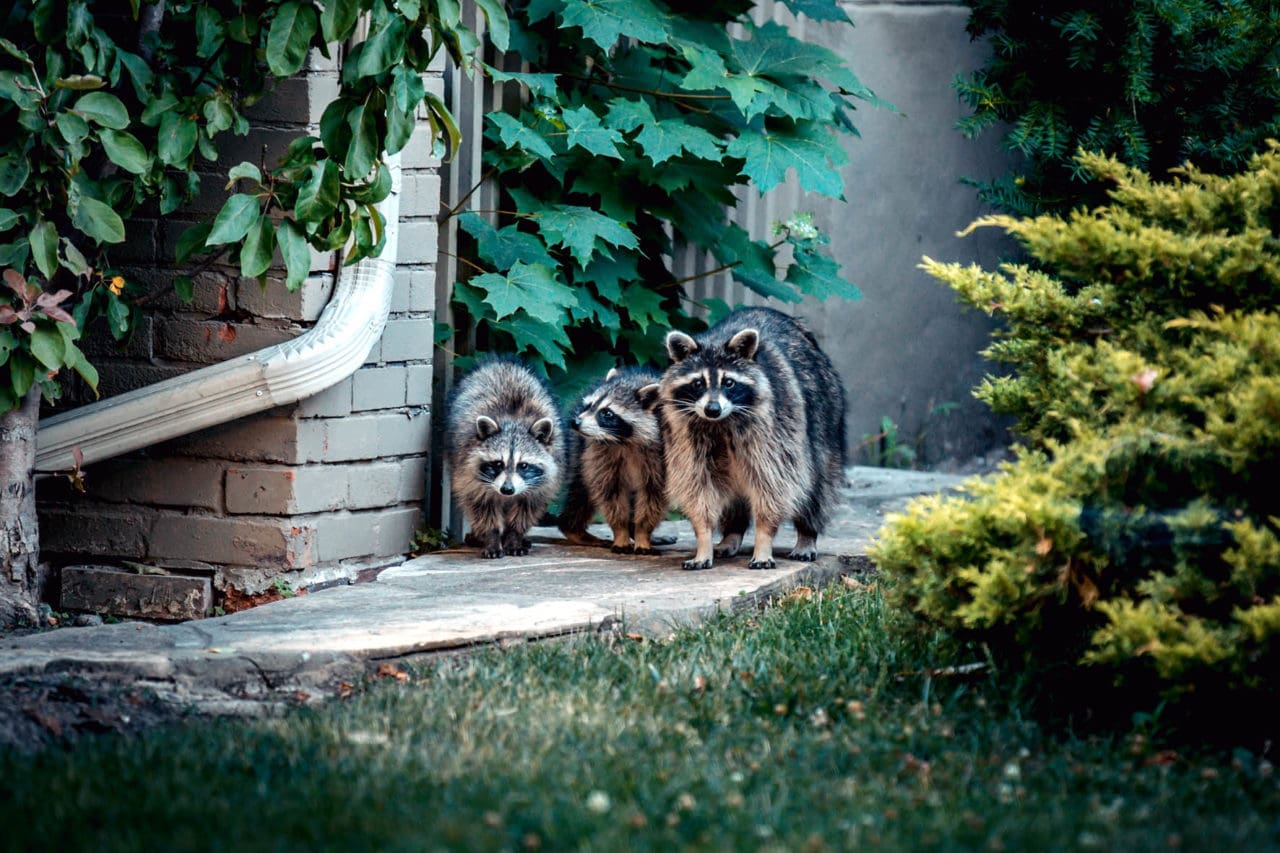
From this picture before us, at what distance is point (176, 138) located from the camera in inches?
158

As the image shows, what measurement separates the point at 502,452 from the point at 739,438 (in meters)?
0.89

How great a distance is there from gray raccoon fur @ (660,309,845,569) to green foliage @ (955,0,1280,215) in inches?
74.1

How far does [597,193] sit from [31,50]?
2346 mm

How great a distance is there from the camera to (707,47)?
5.89m

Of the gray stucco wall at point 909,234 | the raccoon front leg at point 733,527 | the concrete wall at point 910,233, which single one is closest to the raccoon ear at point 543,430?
the raccoon front leg at point 733,527

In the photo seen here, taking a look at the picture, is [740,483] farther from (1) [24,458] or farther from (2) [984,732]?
(1) [24,458]

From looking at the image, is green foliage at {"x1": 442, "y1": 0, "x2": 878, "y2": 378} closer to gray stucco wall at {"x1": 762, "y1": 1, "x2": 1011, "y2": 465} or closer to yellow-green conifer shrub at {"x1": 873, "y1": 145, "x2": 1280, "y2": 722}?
gray stucco wall at {"x1": 762, "y1": 1, "x2": 1011, "y2": 465}

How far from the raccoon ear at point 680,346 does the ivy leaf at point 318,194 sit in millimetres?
1543

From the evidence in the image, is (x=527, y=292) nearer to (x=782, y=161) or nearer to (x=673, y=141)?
(x=673, y=141)

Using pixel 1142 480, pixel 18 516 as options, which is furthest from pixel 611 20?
pixel 1142 480

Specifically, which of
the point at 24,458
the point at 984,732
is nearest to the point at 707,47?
the point at 24,458

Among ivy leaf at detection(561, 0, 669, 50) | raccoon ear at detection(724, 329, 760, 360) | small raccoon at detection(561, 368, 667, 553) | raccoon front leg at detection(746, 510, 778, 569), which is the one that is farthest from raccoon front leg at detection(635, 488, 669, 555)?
ivy leaf at detection(561, 0, 669, 50)

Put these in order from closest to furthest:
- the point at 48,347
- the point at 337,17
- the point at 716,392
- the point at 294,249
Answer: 1. the point at 337,17
2. the point at 48,347
3. the point at 294,249
4. the point at 716,392

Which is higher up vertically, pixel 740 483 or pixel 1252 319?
pixel 1252 319
